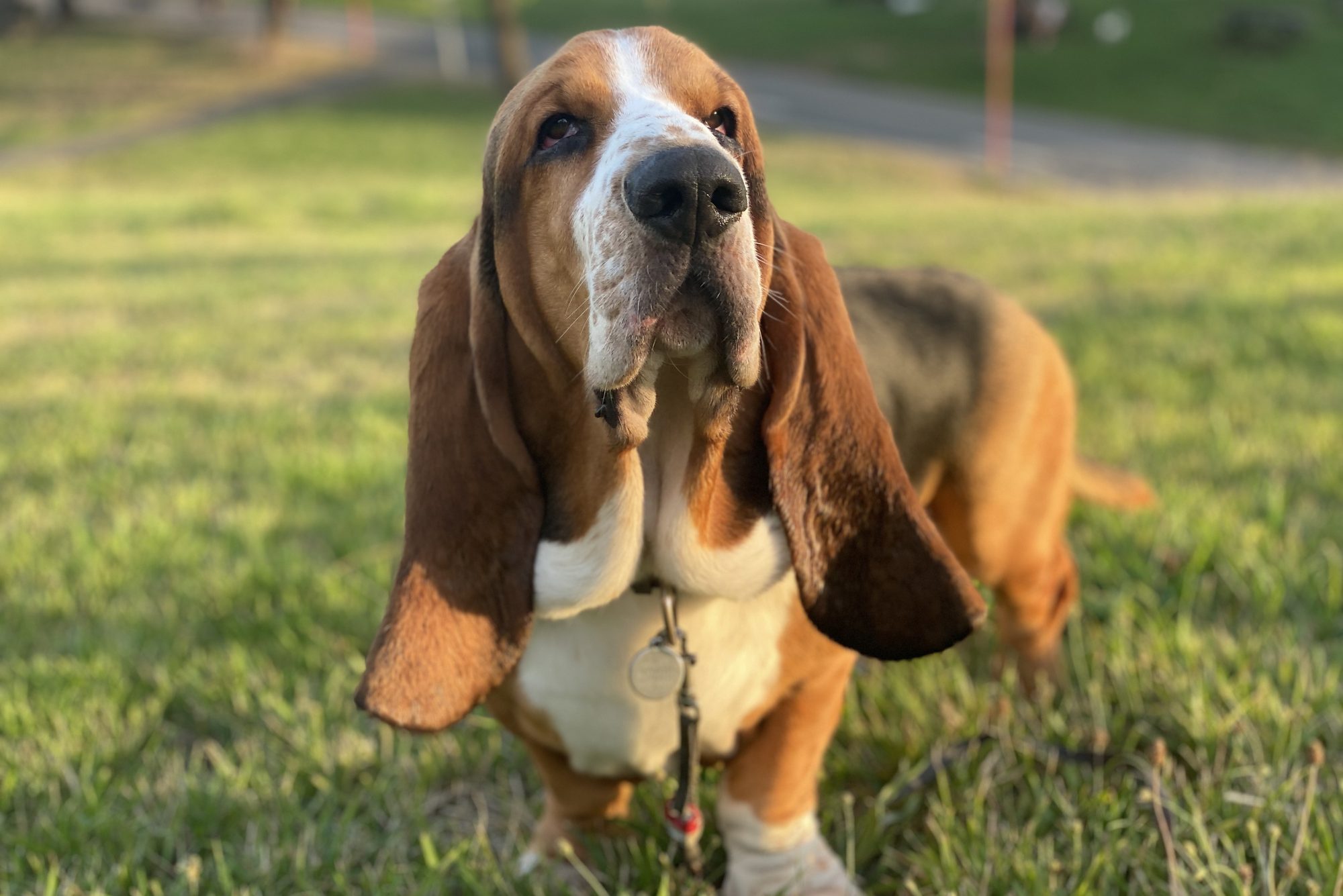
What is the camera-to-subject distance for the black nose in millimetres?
1556

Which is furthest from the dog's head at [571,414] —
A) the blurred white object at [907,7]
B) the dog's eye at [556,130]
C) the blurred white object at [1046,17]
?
the blurred white object at [907,7]

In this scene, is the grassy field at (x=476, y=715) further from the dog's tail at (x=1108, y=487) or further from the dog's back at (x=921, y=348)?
the dog's back at (x=921, y=348)

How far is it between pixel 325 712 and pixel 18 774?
69cm

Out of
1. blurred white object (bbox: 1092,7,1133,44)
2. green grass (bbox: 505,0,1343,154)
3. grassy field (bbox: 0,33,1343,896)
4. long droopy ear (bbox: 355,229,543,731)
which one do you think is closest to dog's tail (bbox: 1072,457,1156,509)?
grassy field (bbox: 0,33,1343,896)

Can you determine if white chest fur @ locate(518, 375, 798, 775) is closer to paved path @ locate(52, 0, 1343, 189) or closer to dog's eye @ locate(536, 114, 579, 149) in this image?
dog's eye @ locate(536, 114, 579, 149)

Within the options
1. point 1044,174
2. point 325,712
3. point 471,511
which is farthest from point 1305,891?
point 1044,174

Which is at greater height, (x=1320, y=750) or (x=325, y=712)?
(x=1320, y=750)

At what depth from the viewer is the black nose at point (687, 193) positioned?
5.10ft

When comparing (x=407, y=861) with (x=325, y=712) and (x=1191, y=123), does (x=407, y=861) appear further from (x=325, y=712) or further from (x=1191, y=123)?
(x=1191, y=123)

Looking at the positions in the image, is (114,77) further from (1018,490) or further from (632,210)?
(632,210)

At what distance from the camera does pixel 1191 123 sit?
25.9m

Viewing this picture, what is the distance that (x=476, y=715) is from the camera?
9.69ft

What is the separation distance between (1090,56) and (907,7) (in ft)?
32.7

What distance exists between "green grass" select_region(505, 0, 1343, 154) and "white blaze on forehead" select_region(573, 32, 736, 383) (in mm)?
23927
